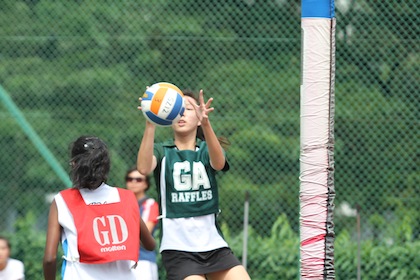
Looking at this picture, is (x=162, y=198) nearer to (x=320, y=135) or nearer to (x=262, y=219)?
(x=320, y=135)

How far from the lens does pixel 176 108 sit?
5.83 metres

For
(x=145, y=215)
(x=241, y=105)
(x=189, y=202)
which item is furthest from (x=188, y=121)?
(x=241, y=105)

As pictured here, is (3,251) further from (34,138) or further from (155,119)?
(34,138)

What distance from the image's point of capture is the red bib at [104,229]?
4941mm

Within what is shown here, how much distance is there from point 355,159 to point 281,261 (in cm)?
122

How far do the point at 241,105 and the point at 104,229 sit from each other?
455cm

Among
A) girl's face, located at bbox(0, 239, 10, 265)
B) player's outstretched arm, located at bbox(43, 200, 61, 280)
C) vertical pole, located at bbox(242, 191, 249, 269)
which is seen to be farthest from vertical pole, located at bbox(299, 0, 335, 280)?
vertical pole, located at bbox(242, 191, 249, 269)

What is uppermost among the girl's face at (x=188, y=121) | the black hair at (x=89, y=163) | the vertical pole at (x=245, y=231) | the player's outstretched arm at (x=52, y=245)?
the girl's face at (x=188, y=121)

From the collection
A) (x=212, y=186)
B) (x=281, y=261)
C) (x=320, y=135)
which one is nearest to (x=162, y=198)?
(x=212, y=186)

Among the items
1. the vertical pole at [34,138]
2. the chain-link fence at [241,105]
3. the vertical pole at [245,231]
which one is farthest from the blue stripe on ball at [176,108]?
the vertical pole at [34,138]

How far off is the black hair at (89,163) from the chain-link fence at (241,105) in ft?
13.6

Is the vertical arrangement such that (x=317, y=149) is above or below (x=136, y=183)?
above

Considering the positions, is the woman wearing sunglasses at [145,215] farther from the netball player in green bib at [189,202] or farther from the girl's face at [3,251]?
the netball player in green bib at [189,202]

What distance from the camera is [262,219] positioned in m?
9.27
